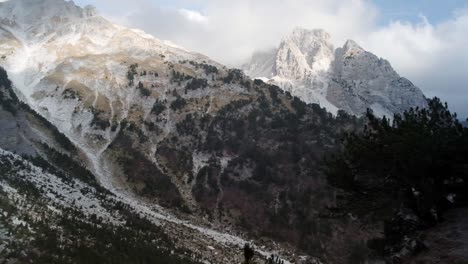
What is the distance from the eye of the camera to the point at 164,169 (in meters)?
105

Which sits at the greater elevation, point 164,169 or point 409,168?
point 164,169

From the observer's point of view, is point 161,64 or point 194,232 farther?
point 161,64

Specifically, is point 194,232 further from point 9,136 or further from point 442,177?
point 442,177

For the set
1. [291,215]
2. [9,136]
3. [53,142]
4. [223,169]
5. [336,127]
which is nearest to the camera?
[9,136]

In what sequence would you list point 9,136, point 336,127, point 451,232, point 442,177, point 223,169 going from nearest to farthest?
point 451,232 < point 442,177 < point 9,136 < point 223,169 < point 336,127

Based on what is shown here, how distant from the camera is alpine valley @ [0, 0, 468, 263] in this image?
147ft

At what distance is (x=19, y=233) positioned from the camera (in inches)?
1394

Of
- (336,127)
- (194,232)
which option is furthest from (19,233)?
(336,127)

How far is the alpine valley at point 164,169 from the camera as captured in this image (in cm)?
4481

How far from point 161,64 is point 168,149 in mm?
70012


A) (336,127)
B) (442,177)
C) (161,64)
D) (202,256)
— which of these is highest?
(161,64)

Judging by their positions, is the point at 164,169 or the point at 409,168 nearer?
the point at 409,168

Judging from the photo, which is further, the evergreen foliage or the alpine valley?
the alpine valley

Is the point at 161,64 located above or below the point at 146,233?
above
